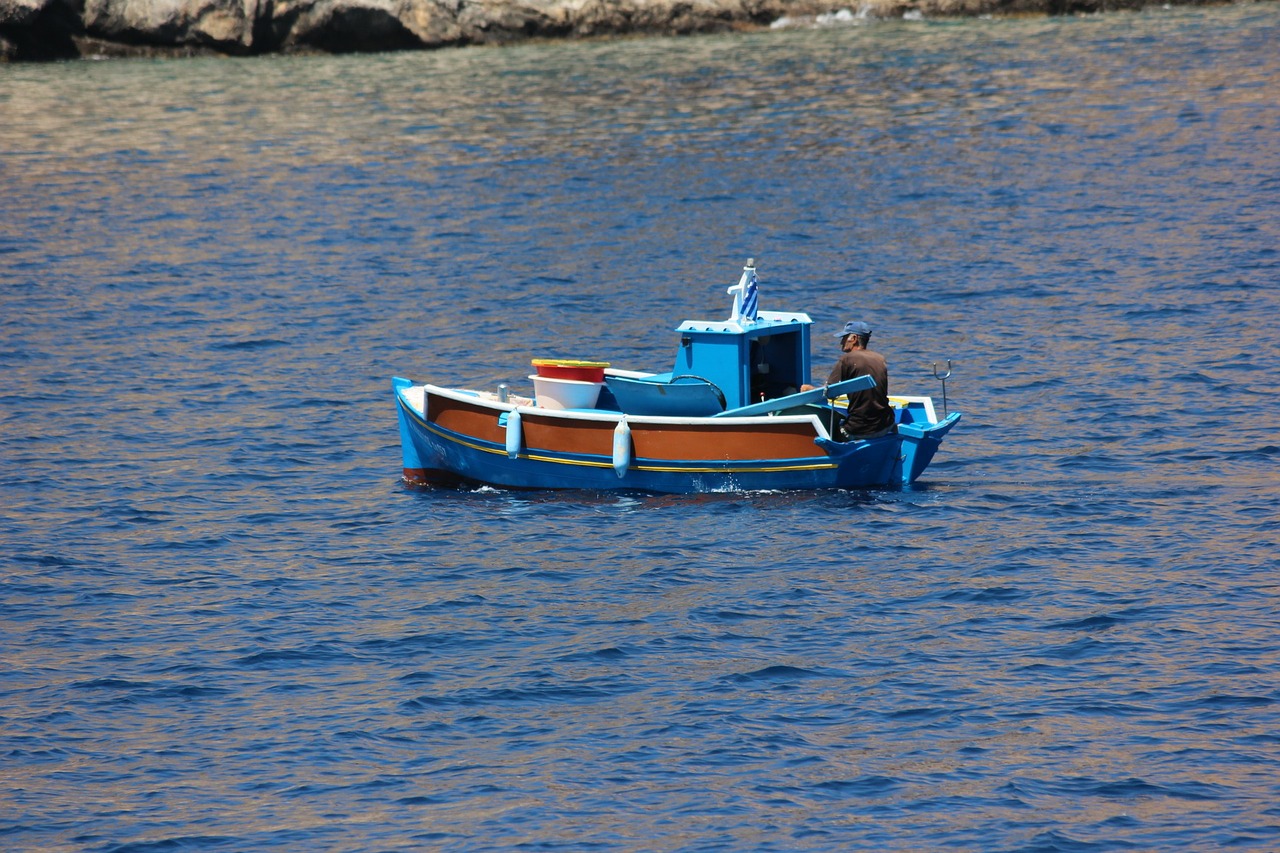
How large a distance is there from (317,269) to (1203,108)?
2775 centimetres

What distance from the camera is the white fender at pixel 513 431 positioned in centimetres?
1975

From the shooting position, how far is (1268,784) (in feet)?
40.5

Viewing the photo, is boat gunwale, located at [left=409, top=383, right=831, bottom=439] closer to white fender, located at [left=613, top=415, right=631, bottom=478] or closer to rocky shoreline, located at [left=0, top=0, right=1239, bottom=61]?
white fender, located at [left=613, top=415, right=631, bottom=478]

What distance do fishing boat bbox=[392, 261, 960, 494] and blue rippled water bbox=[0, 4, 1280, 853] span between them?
0.36 m

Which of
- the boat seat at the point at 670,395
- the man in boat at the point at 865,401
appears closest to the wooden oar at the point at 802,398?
the man in boat at the point at 865,401

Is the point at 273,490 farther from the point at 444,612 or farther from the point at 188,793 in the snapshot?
the point at 188,793

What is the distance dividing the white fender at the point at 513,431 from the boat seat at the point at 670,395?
1.29 meters

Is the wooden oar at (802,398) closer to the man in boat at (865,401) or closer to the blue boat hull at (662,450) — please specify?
the man in boat at (865,401)

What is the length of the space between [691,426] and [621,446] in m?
0.92

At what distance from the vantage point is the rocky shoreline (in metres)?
66.8

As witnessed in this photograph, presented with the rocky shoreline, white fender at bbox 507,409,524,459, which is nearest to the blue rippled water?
white fender at bbox 507,409,524,459

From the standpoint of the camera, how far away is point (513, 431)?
19.8 metres

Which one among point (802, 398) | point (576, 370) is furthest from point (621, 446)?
point (802, 398)

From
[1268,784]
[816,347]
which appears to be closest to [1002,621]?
[1268,784]
